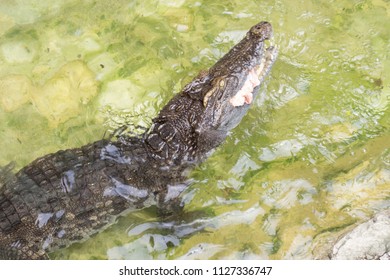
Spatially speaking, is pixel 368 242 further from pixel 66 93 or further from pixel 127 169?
pixel 66 93

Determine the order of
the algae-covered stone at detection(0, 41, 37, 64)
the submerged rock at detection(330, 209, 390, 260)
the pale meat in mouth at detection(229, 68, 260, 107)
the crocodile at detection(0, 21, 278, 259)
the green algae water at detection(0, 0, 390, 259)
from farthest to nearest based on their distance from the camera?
the algae-covered stone at detection(0, 41, 37, 64) → the pale meat in mouth at detection(229, 68, 260, 107) → the green algae water at detection(0, 0, 390, 259) → the crocodile at detection(0, 21, 278, 259) → the submerged rock at detection(330, 209, 390, 260)

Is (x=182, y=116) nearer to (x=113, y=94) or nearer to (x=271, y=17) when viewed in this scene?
(x=113, y=94)

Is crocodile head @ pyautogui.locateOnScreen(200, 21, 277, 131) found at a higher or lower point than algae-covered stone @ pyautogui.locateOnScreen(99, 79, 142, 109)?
higher

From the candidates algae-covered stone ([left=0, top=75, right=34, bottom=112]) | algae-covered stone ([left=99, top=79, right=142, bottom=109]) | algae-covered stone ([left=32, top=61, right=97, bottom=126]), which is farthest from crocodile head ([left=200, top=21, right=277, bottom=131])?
algae-covered stone ([left=0, top=75, right=34, bottom=112])

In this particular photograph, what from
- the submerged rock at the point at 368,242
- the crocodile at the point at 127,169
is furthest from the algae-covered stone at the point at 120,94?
the submerged rock at the point at 368,242

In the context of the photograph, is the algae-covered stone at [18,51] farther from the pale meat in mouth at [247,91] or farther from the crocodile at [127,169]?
the pale meat in mouth at [247,91]

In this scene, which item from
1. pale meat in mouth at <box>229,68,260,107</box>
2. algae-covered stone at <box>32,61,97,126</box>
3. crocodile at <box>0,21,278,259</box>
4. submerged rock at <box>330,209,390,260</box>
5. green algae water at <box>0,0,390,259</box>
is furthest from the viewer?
algae-covered stone at <box>32,61,97,126</box>

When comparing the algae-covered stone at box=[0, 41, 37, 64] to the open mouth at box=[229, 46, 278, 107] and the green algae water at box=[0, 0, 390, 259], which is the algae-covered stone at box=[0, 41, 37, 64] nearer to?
the green algae water at box=[0, 0, 390, 259]
